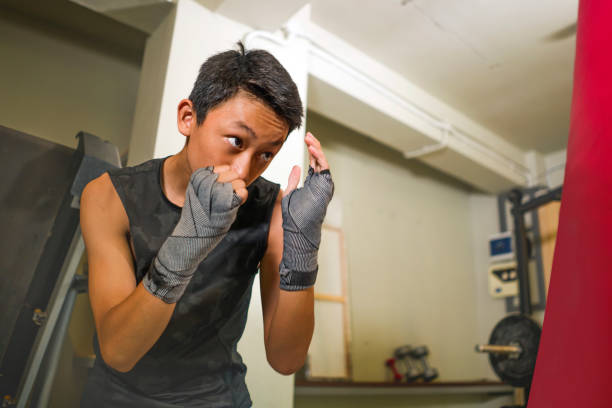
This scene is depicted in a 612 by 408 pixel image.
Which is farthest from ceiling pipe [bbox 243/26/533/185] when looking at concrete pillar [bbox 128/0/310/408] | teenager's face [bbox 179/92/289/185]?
teenager's face [bbox 179/92/289/185]

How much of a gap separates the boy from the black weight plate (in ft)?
4.60

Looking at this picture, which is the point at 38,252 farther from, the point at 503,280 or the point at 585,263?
the point at 503,280

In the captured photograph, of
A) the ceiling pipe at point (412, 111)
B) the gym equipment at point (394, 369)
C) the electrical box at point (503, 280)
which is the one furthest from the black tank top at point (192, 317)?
the electrical box at point (503, 280)

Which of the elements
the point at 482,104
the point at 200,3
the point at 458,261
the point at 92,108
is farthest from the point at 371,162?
the point at 92,108

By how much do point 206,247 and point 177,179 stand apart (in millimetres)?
222

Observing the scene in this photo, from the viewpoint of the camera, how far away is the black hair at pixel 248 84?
67cm

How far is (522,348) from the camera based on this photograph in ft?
6.11

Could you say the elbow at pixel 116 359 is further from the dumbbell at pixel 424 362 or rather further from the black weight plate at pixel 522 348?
the dumbbell at pixel 424 362

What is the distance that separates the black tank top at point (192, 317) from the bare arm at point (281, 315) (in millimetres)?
22

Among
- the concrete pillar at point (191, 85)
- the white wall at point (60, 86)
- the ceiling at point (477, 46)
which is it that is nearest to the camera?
the white wall at point (60, 86)

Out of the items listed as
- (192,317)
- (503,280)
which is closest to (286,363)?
(192,317)

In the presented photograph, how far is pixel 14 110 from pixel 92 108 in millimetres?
179

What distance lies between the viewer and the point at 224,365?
0.79 meters

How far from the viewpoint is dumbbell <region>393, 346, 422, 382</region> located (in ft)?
7.66
